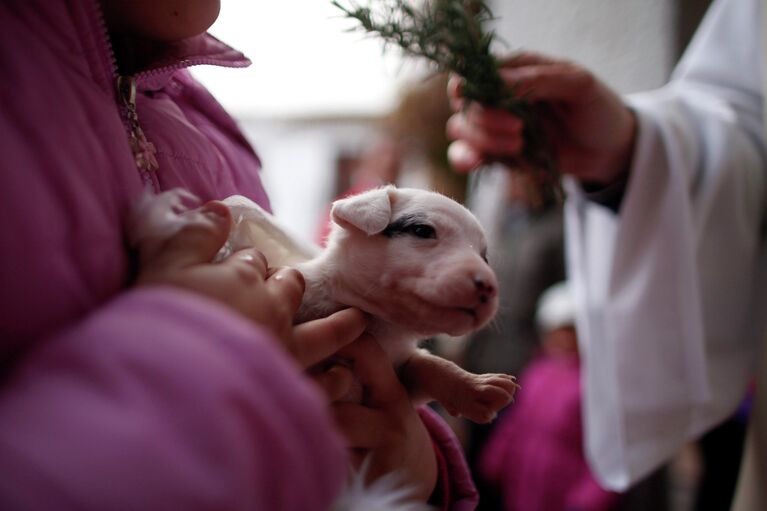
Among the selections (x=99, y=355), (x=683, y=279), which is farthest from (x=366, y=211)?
(x=683, y=279)

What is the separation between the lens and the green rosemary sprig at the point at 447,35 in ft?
2.21

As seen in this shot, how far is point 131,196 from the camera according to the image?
1.28 ft

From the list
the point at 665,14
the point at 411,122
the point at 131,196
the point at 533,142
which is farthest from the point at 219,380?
the point at 411,122

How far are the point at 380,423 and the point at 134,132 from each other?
0.32 meters

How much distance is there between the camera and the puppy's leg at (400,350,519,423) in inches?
19.2

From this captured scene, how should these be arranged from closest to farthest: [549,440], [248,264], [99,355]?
[99,355]
[248,264]
[549,440]

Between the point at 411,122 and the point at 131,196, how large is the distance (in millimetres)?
1902

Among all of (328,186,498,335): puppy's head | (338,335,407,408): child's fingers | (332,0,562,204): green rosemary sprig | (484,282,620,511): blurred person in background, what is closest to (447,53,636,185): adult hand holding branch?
(332,0,562,204): green rosemary sprig

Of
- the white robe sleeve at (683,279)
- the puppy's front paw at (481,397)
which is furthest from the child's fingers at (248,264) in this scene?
the white robe sleeve at (683,279)

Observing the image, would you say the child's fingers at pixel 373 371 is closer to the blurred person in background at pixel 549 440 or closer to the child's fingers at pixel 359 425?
the child's fingers at pixel 359 425

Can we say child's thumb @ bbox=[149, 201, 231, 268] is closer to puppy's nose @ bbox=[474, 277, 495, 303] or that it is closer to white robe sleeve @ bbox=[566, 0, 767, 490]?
puppy's nose @ bbox=[474, 277, 495, 303]

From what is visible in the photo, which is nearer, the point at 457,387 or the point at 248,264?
the point at 248,264

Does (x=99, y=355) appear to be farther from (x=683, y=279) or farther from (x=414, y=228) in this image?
(x=683, y=279)

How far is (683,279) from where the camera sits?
0.95m
